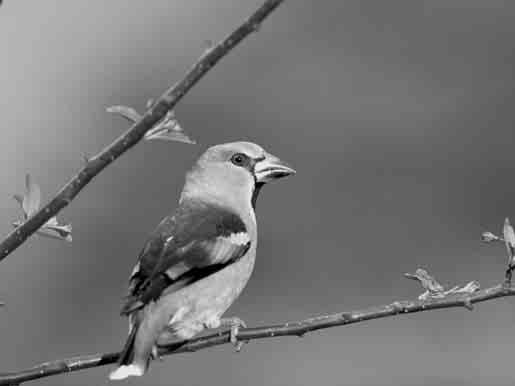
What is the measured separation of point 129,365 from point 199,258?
0.76m

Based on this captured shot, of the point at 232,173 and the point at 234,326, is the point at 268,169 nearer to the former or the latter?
the point at 232,173

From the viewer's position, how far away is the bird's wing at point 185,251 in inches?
163

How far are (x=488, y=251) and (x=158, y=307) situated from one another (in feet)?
21.5

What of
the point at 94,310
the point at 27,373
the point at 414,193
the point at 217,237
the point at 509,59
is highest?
the point at 509,59

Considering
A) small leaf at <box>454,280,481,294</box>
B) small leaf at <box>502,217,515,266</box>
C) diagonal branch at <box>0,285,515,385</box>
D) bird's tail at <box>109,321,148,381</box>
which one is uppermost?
small leaf at <box>502,217,515,266</box>

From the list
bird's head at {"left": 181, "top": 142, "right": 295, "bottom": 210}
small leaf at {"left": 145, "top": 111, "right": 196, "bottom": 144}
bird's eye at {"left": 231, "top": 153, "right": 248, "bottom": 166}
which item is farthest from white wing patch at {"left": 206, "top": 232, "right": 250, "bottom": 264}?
small leaf at {"left": 145, "top": 111, "right": 196, "bottom": 144}

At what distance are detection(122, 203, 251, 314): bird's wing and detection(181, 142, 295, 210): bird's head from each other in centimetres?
48

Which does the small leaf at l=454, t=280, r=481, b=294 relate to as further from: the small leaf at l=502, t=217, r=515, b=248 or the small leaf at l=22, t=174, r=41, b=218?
the small leaf at l=22, t=174, r=41, b=218

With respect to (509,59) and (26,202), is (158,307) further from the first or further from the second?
(509,59)

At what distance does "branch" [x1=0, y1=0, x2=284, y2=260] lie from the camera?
2.42m

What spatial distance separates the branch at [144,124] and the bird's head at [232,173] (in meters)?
3.07

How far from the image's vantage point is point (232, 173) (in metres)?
5.75

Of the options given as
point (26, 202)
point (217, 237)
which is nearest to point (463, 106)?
point (217, 237)

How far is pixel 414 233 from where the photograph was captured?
10.6 m
